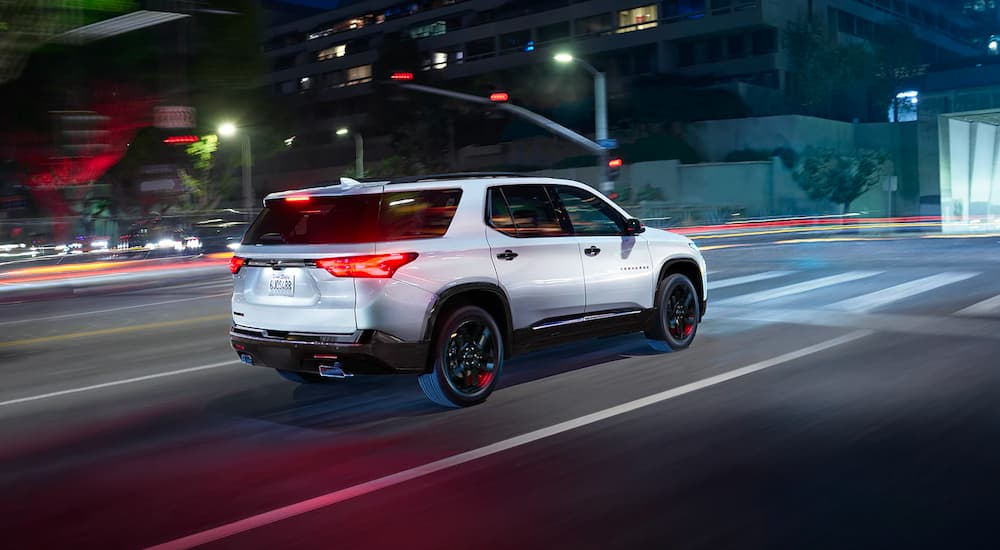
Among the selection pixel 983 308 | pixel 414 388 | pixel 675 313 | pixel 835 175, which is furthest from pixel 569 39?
pixel 414 388

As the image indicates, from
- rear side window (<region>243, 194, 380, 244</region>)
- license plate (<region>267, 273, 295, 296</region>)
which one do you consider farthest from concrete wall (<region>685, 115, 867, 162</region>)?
license plate (<region>267, 273, 295, 296</region>)

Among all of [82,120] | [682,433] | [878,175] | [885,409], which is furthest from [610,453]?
[878,175]

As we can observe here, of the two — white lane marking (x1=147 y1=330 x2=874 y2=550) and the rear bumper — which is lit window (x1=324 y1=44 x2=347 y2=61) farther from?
the rear bumper

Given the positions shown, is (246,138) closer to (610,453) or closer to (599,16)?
(599,16)

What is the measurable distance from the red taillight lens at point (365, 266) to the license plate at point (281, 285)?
0.40 metres

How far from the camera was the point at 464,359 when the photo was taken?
25.0 ft

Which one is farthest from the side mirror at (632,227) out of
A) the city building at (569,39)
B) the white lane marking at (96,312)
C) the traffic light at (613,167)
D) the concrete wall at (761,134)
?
the concrete wall at (761,134)

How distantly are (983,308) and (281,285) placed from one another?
932 centimetres

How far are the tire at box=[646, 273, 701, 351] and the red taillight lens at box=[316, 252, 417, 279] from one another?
3.27 metres

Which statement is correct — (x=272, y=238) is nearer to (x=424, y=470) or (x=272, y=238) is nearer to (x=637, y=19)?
(x=424, y=470)

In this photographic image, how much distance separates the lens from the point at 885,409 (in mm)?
7109

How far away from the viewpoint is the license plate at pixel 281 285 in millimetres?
7340

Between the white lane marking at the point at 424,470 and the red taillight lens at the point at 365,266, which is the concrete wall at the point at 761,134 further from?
the red taillight lens at the point at 365,266

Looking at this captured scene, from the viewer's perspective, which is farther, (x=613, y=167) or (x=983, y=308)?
(x=613, y=167)
